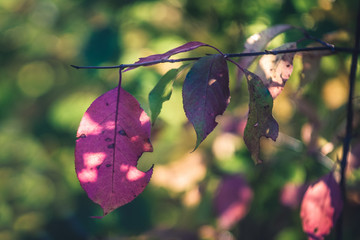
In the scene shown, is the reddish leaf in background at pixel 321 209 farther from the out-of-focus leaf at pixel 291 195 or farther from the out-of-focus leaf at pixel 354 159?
the out-of-focus leaf at pixel 291 195

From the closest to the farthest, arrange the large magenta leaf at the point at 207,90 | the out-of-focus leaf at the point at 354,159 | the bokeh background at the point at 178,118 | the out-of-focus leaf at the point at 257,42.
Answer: the large magenta leaf at the point at 207,90
the out-of-focus leaf at the point at 257,42
the out-of-focus leaf at the point at 354,159
the bokeh background at the point at 178,118

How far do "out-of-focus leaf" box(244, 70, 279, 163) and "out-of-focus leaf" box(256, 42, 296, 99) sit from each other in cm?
7

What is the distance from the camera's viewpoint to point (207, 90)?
447 mm

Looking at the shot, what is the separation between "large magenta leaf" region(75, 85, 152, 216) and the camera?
0.44 meters

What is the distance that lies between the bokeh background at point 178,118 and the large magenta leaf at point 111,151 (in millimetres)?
416

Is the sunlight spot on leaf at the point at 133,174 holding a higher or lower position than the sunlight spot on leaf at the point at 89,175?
lower

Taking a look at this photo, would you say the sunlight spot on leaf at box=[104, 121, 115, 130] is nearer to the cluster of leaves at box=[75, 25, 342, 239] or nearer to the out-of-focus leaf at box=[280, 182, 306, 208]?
the cluster of leaves at box=[75, 25, 342, 239]

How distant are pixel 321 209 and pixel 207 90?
12.8 inches

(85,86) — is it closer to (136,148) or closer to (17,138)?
(17,138)

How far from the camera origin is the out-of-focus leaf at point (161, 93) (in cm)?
49

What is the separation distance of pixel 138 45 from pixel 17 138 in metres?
1.48

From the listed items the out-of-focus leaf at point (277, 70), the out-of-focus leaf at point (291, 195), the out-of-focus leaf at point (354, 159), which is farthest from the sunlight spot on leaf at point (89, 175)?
the out-of-focus leaf at point (291, 195)

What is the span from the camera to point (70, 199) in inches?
87.0

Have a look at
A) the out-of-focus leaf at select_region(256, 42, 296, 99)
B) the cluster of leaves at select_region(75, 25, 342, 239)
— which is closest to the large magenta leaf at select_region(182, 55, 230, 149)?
the cluster of leaves at select_region(75, 25, 342, 239)
